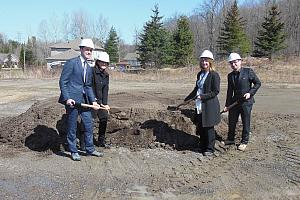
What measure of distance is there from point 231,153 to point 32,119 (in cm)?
422

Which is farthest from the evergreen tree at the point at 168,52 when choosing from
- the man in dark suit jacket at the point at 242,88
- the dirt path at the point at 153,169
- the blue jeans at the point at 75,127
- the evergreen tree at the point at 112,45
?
the blue jeans at the point at 75,127

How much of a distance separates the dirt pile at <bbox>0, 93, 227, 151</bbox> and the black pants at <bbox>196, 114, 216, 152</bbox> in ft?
1.39

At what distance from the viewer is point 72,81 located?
6312mm

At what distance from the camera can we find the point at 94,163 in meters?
6.40

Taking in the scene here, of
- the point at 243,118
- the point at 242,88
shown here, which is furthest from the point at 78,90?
the point at 243,118

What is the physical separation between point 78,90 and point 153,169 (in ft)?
5.65

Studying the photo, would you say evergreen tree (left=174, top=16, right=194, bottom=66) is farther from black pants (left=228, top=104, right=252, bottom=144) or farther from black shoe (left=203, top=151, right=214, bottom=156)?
black shoe (left=203, top=151, right=214, bottom=156)

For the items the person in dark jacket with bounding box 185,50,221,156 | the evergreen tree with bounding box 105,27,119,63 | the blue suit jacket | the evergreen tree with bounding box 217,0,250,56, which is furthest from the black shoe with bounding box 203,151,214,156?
the evergreen tree with bounding box 105,27,119,63

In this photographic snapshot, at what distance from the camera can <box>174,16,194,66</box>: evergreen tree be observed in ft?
165

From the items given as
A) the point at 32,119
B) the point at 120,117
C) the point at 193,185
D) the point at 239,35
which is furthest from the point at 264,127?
the point at 239,35

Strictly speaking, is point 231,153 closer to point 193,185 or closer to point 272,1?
point 193,185

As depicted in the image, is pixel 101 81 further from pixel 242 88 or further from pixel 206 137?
pixel 242 88

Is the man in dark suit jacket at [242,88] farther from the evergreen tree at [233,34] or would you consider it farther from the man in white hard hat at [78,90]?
the evergreen tree at [233,34]

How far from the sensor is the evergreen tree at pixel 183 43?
50156 mm
